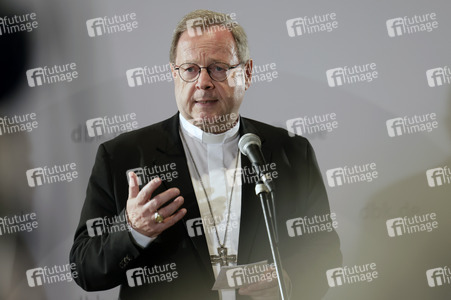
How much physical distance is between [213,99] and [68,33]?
41.8 inches

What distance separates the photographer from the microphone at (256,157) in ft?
7.27

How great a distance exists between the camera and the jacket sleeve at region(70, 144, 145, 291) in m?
2.76

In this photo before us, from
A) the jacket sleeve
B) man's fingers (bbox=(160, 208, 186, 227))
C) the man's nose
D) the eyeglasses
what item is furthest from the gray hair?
man's fingers (bbox=(160, 208, 186, 227))

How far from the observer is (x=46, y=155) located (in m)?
3.32

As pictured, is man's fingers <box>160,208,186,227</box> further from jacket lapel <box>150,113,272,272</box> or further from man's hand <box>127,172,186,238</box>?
jacket lapel <box>150,113,272,272</box>

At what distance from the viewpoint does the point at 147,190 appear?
8.28ft

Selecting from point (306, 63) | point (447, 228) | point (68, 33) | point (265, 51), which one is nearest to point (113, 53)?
point (68, 33)

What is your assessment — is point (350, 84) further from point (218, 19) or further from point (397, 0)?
point (218, 19)

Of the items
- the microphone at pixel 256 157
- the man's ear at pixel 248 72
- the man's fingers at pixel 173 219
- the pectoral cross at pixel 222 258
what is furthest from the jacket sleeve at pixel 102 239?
the man's ear at pixel 248 72

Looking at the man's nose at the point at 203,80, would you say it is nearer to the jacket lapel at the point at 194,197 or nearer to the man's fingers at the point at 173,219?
the jacket lapel at the point at 194,197

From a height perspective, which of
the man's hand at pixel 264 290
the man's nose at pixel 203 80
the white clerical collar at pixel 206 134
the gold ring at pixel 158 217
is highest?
the man's nose at pixel 203 80

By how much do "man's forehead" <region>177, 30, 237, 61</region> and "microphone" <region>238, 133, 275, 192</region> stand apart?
0.83 metres

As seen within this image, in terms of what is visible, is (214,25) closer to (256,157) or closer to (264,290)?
(256,157)

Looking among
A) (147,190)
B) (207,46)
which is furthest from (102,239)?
(207,46)
